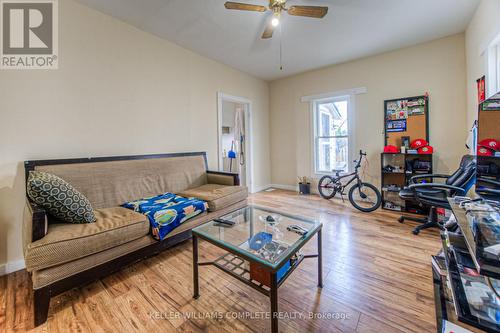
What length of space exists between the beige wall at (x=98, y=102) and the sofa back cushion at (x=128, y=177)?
0.83 feet

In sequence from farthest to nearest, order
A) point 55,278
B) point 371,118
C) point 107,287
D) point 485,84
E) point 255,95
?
point 255,95, point 371,118, point 485,84, point 107,287, point 55,278

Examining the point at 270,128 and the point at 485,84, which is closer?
the point at 485,84

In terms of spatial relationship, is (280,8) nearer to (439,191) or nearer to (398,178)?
(439,191)

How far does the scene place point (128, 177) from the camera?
2.41m

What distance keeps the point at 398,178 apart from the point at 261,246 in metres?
3.15

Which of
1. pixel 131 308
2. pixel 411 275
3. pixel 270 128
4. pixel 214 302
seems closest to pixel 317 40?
pixel 270 128

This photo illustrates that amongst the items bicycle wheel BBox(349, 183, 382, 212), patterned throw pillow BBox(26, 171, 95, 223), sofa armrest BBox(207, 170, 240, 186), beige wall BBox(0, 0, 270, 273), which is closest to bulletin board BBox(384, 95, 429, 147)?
bicycle wheel BBox(349, 183, 382, 212)

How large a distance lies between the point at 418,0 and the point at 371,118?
178 centimetres

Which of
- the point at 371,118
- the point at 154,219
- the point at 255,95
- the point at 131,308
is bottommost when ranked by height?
the point at 131,308

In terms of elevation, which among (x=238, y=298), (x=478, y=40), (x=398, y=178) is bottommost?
(x=238, y=298)

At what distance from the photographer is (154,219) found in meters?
1.88

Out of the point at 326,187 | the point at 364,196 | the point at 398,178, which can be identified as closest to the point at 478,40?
the point at 398,178

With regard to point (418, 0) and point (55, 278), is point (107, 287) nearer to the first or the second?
point (55, 278)

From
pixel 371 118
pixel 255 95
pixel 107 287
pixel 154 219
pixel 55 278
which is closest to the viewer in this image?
pixel 55 278
